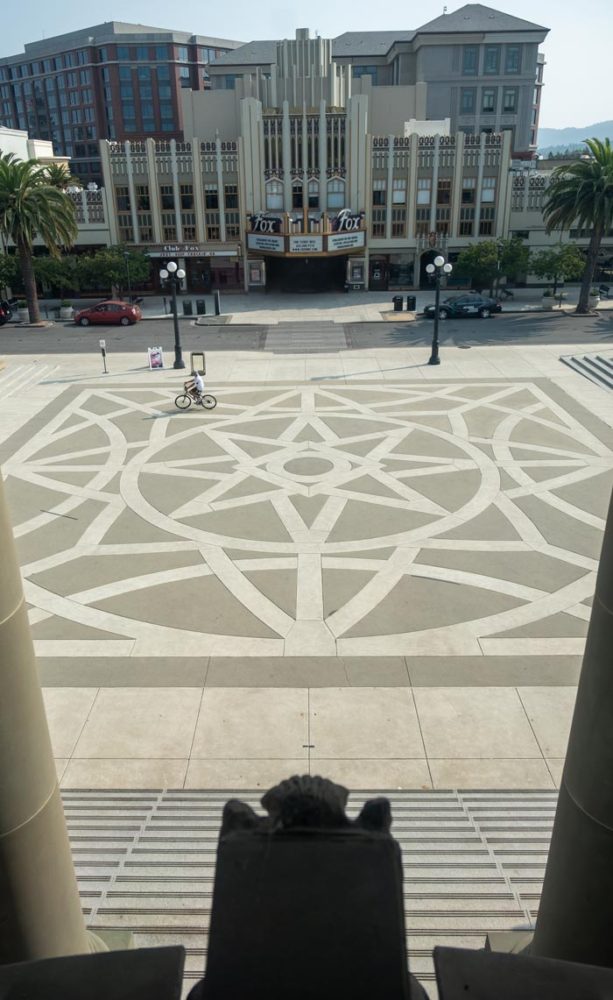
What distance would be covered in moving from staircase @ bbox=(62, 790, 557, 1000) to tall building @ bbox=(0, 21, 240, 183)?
11064 centimetres

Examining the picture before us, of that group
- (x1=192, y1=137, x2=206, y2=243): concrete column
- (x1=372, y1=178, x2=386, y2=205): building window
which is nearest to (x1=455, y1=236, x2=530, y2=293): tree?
(x1=372, y1=178, x2=386, y2=205): building window

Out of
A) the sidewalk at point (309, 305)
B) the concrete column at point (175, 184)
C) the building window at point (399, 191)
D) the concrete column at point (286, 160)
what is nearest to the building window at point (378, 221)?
the building window at point (399, 191)

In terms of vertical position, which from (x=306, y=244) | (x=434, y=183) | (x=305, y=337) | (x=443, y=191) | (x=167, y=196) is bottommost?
(x=305, y=337)

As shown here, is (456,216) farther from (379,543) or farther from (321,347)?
(379,543)

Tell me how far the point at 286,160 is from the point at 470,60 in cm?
4225

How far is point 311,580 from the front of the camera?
49.6 feet

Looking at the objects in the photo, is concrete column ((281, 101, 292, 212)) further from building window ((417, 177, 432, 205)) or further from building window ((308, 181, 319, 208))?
building window ((417, 177, 432, 205))

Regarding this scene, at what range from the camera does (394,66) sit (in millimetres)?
87438

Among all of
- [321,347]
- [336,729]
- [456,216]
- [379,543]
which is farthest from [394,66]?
[336,729]

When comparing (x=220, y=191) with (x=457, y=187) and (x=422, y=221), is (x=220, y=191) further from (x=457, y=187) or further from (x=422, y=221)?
(x=457, y=187)

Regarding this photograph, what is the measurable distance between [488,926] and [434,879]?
737 millimetres

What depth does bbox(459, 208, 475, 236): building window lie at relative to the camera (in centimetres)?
5675

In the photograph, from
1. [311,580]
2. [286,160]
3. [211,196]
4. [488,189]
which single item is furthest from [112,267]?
[311,580]

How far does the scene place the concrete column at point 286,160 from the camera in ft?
178
